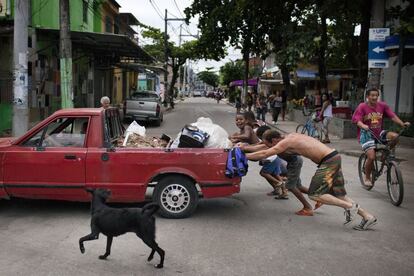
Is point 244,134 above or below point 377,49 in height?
below

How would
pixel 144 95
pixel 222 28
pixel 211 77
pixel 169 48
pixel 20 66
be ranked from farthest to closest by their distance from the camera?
1. pixel 211 77
2. pixel 169 48
3. pixel 222 28
4. pixel 144 95
5. pixel 20 66

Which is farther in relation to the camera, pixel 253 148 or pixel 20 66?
pixel 20 66

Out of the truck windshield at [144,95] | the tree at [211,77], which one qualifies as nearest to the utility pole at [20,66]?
the truck windshield at [144,95]

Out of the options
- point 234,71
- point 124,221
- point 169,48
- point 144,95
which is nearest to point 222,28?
point 144,95

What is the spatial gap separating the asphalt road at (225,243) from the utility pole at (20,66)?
19.1ft

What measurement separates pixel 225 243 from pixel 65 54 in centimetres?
1048

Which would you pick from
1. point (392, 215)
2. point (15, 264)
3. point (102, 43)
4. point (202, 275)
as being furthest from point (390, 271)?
point (102, 43)

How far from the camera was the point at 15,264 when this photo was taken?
5031mm

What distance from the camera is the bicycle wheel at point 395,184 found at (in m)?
7.70

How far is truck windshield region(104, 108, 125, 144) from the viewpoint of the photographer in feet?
23.0

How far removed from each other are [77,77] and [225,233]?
71.4 feet

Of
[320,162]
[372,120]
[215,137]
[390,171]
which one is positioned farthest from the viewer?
[372,120]

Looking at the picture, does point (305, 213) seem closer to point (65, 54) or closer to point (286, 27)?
point (65, 54)

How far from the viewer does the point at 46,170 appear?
22.1 ft
